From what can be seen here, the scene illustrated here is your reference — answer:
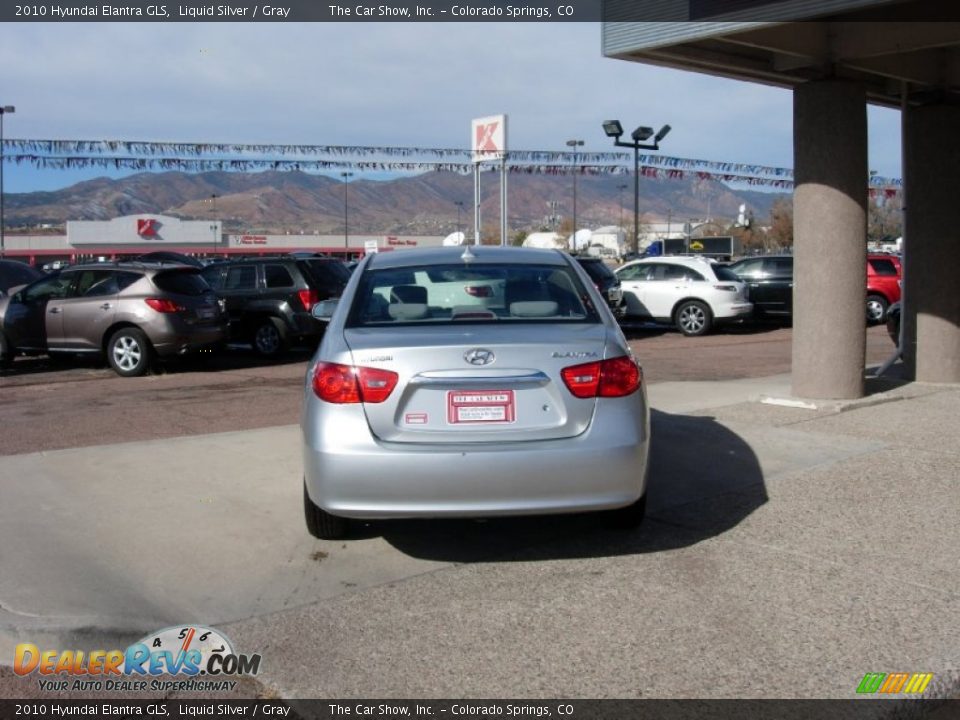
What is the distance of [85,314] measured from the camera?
1341 cm

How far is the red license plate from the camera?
4836mm

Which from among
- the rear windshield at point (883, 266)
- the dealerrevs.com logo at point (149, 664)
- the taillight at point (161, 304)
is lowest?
the dealerrevs.com logo at point (149, 664)

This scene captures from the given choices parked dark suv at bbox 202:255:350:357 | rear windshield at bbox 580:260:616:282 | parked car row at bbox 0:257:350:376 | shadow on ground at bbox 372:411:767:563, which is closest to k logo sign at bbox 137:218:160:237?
rear windshield at bbox 580:260:616:282

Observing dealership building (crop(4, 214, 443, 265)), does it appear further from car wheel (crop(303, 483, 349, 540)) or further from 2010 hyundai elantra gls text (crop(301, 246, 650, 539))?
2010 hyundai elantra gls text (crop(301, 246, 650, 539))

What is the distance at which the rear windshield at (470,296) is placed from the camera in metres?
5.51

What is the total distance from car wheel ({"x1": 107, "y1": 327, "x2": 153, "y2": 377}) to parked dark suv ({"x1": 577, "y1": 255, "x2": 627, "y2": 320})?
878 centimetres

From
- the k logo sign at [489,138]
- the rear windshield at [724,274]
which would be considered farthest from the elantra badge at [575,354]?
the k logo sign at [489,138]

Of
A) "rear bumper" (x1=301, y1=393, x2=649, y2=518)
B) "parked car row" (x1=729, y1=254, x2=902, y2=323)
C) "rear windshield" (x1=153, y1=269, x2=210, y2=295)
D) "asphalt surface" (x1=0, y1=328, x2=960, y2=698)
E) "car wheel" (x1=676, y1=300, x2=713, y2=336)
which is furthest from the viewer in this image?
"parked car row" (x1=729, y1=254, x2=902, y2=323)

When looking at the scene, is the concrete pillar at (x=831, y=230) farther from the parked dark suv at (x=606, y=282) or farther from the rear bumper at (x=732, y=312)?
the rear bumper at (x=732, y=312)

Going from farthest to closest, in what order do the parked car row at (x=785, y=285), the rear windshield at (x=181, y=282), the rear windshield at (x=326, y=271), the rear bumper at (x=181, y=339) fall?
the parked car row at (x=785, y=285)
the rear windshield at (x=326, y=271)
the rear windshield at (x=181, y=282)
the rear bumper at (x=181, y=339)

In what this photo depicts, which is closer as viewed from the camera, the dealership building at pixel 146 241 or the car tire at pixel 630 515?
the car tire at pixel 630 515

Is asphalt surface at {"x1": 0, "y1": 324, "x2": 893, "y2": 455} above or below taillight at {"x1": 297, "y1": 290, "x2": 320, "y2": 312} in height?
below

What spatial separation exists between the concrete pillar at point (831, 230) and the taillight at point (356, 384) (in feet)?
19.7

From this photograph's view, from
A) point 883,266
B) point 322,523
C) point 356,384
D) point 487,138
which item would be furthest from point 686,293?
point 356,384
